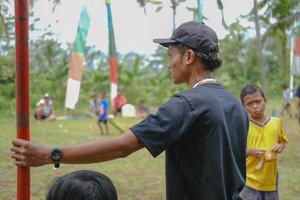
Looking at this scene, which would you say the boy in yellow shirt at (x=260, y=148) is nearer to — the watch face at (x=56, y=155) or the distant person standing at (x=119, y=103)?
the watch face at (x=56, y=155)

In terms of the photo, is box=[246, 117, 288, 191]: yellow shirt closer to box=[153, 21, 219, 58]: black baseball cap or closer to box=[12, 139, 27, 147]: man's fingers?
box=[153, 21, 219, 58]: black baseball cap

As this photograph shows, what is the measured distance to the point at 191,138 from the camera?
179 cm

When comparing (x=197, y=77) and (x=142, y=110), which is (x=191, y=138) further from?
(x=142, y=110)

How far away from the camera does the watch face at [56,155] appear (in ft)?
5.30

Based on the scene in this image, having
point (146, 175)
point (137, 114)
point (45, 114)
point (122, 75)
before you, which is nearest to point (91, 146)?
point (146, 175)

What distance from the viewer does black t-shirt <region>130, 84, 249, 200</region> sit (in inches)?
66.8

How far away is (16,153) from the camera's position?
5.32ft

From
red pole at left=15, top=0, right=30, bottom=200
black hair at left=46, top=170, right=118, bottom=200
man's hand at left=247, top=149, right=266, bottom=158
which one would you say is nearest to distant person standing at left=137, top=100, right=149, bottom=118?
man's hand at left=247, top=149, right=266, bottom=158

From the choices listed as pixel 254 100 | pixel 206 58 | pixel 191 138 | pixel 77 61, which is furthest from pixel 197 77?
pixel 77 61

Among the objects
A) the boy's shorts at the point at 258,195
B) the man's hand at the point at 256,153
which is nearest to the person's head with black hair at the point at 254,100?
the man's hand at the point at 256,153

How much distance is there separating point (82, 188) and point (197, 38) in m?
0.71

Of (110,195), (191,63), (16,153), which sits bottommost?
(110,195)

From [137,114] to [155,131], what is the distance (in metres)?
17.8

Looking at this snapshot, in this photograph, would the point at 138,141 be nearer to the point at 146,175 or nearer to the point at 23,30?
the point at 23,30
